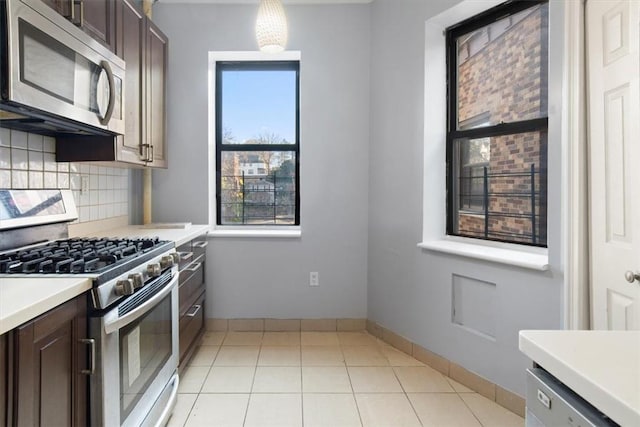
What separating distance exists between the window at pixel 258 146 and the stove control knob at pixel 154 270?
5.36 feet

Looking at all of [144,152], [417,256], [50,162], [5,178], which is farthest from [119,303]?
[417,256]

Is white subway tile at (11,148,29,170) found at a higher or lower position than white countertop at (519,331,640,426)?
higher

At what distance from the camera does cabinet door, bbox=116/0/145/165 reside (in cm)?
210

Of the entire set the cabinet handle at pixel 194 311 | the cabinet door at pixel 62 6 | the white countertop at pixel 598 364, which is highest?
the cabinet door at pixel 62 6

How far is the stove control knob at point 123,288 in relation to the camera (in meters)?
1.34

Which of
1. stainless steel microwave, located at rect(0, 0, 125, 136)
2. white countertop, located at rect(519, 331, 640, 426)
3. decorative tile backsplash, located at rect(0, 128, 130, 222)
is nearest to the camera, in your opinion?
white countertop, located at rect(519, 331, 640, 426)

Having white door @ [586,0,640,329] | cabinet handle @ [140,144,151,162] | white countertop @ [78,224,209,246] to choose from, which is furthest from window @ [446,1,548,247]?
cabinet handle @ [140,144,151,162]

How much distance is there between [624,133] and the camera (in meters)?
1.46

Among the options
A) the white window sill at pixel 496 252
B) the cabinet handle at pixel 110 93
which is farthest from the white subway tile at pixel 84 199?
the white window sill at pixel 496 252

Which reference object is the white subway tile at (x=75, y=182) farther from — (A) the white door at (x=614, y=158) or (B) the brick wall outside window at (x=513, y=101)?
(A) the white door at (x=614, y=158)

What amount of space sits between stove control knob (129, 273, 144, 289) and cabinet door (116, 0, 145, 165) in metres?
0.88

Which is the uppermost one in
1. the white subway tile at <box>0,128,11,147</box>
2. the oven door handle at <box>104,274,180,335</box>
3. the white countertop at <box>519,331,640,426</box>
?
the white subway tile at <box>0,128,11,147</box>

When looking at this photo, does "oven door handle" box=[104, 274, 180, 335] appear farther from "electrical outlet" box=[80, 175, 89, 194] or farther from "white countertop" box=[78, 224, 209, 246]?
"electrical outlet" box=[80, 175, 89, 194]

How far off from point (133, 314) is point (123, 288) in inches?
6.0
